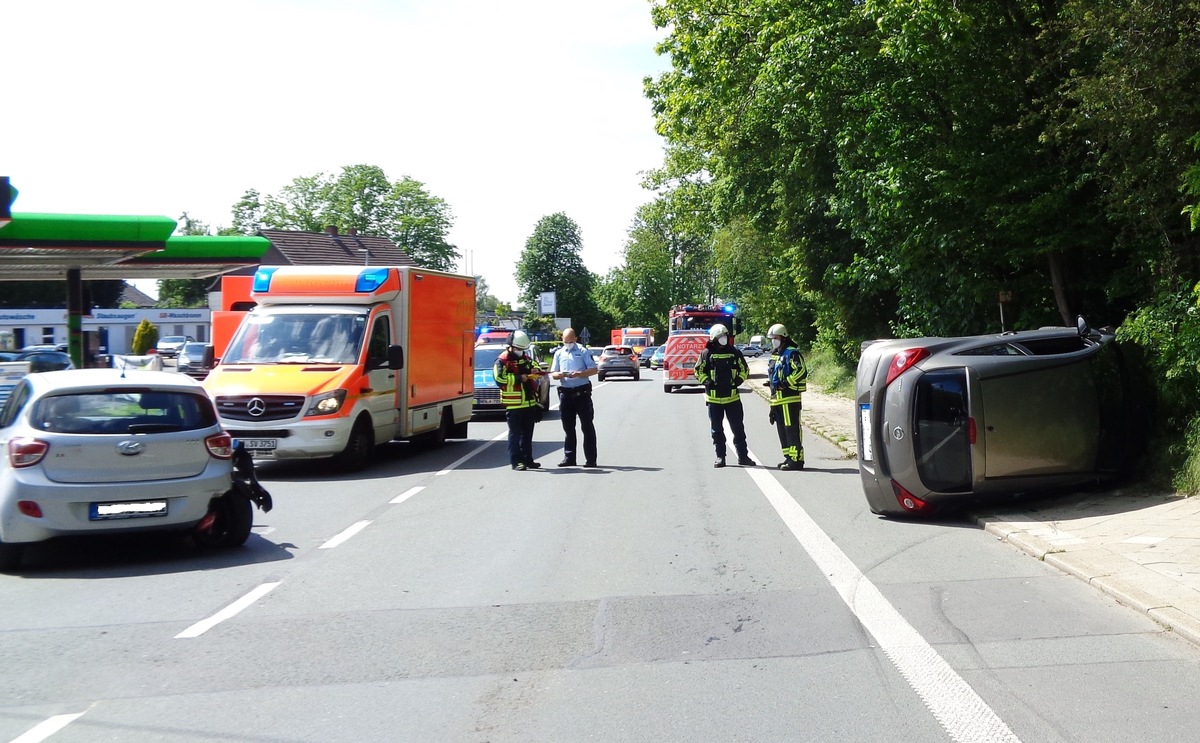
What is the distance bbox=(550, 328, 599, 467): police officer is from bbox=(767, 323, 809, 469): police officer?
244 cm

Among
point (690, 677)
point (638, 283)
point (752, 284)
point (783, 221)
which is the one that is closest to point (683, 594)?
point (690, 677)

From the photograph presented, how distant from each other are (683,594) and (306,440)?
798 cm


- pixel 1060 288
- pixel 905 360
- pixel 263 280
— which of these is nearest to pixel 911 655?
pixel 905 360

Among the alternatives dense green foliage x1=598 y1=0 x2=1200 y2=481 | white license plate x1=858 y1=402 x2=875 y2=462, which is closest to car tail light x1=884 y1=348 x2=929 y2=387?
white license plate x1=858 y1=402 x2=875 y2=462

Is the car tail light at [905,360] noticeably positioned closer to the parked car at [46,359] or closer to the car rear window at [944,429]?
the car rear window at [944,429]

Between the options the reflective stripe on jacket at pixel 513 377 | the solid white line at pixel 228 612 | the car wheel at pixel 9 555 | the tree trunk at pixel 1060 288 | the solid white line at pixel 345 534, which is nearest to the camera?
the solid white line at pixel 228 612

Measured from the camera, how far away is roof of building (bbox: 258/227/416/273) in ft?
230

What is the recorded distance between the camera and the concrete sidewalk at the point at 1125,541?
266 inches

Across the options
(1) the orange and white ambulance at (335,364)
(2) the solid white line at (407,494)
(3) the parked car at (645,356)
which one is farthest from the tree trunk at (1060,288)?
(3) the parked car at (645,356)

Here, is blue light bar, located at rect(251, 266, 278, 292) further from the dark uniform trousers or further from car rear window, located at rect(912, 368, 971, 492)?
car rear window, located at rect(912, 368, 971, 492)

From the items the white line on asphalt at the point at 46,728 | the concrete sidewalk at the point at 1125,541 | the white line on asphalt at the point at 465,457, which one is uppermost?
the concrete sidewalk at the point at 1125,541

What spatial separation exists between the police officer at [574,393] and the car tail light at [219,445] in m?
6.17

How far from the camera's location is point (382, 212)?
88250mm

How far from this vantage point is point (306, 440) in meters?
14.2
